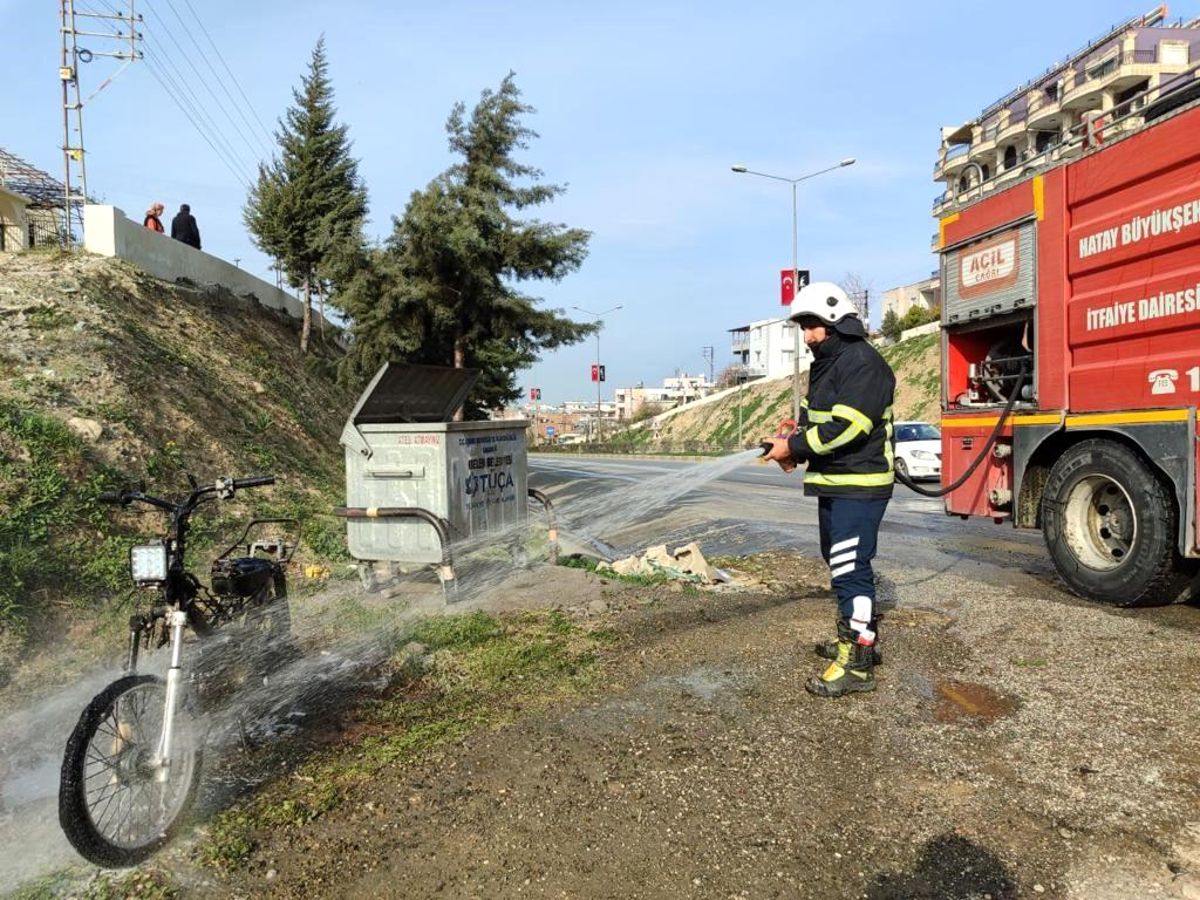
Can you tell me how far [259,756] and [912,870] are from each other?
2675mm

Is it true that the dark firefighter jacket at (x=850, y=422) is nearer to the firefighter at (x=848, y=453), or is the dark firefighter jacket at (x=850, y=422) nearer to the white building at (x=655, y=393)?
the firefighter at (x=848, y=453)

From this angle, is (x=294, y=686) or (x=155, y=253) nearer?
(x=294, y=686)

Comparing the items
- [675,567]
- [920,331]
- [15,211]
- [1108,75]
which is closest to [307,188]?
[15,211]

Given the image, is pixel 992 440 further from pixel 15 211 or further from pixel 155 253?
pixel 15 211

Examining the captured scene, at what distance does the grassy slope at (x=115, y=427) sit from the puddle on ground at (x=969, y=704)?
17.0 feet

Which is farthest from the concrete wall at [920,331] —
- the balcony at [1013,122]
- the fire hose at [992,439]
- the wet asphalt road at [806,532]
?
the fire hose at [992,439]

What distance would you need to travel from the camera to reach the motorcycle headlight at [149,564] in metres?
3.06

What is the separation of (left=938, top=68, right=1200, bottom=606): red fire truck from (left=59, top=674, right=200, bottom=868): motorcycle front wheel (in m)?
5.58

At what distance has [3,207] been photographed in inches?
1019

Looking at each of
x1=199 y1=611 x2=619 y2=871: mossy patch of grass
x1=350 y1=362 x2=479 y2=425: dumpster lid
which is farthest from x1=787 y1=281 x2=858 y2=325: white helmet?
x1=350 y1=362 x2=479 y2=425: dumpster lid

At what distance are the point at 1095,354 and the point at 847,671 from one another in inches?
133

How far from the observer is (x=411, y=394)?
7418 mm

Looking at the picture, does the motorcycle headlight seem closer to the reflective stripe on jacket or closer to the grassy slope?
the grassy slope

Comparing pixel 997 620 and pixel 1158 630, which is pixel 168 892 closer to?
pixel 997 620
